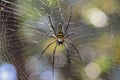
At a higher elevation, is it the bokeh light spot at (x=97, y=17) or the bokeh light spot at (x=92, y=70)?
the bokeh light spot at (x=97, y=17)

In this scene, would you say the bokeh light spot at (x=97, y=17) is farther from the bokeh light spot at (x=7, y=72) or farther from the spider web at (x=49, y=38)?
the bokeh light spot at (x=7, y=72)

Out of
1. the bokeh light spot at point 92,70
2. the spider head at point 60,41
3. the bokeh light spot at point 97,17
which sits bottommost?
the bokeh light spot at point 92,70

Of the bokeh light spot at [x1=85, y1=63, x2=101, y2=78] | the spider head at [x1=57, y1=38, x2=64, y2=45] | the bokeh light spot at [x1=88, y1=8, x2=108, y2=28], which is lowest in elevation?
the bokeh light spot at [x1=85, y1=63, x2=101, y2=78]

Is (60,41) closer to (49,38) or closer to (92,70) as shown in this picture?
(49,38)

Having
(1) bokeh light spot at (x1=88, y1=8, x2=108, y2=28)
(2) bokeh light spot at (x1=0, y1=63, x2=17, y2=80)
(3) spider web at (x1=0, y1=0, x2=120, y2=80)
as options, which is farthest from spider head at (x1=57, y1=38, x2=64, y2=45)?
A: (2) bokeh light spot at (x1=0, y1=63, x2=17, y2=80)

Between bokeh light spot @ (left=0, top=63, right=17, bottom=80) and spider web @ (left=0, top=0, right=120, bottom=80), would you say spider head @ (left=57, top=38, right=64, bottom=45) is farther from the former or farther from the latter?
bokeh light spot @ (left=0, top=63, right=17, bottom=80)

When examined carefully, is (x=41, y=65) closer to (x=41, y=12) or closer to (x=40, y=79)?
(x=40, y=79)

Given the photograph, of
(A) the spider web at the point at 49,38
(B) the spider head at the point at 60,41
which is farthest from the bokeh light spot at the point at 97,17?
(B) the spider head at the point at 60,41

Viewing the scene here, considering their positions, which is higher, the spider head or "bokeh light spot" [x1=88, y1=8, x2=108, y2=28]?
"bokeh light spot" [x1=88, y1=8, x2=108, y2=28]
